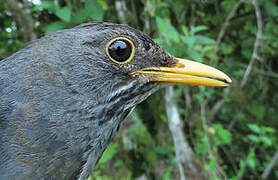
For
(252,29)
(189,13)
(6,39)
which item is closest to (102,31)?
(6,39)

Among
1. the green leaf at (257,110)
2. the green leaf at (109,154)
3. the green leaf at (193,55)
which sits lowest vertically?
the green leaf at (257,110)

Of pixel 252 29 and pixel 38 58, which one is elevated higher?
pixel 38 58

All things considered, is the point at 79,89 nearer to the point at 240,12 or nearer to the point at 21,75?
the point at 21,75

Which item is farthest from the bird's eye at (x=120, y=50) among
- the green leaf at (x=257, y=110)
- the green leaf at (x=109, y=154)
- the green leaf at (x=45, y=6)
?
the green leaf at (x=257, y=110)

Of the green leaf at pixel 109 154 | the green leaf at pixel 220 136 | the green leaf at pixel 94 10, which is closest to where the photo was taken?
the green leaf at pixel 94 10

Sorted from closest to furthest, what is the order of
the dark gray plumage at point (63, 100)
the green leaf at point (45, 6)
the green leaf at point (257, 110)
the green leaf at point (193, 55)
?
the dark gray plumage at point (63, 100) → the green leaf at point (45, 6) → the green leaf at point (193, 55) → the green leaf at point (257, 110)

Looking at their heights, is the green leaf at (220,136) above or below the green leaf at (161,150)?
below

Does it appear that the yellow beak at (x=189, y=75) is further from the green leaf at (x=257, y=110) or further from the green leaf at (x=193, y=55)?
the green leaf at (x=257, y=110)
